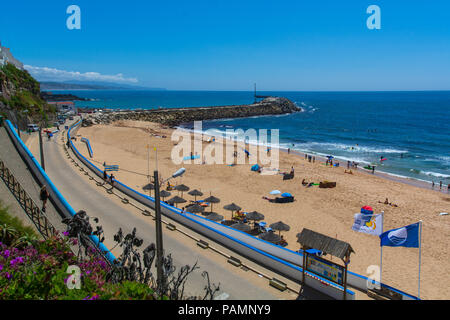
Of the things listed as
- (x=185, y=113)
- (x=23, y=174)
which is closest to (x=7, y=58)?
(x=185, y=113)

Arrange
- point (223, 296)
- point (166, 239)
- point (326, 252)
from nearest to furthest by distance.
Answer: point (223, 296), point (326, 252), point (166, 239)

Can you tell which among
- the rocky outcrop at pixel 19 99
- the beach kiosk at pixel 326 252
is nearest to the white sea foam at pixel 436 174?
the beach kiosk at pixel 326 252

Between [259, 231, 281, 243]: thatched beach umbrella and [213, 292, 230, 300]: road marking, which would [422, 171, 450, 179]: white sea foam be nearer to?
[259, 231, 281, 243]: thatched beach umbrella

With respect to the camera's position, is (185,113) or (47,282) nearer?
(47,282)

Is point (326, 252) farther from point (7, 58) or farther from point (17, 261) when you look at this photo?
point (7, 58)

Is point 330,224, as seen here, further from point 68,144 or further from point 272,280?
point 68,144

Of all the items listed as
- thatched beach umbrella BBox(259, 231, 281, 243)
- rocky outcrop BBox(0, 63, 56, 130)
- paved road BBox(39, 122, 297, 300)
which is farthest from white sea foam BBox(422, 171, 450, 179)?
rocky outcrop BBox(0, 63, 56, 130)

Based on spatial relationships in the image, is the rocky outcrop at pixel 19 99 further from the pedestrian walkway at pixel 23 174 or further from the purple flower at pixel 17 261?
the purple flower at pixel 17 261
